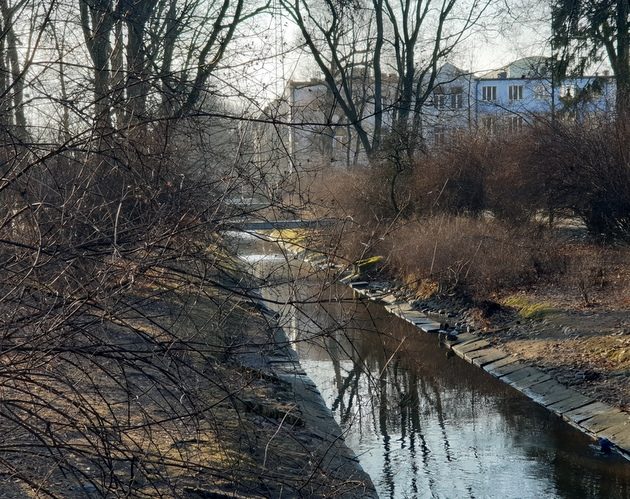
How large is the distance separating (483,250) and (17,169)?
19014 millimetres

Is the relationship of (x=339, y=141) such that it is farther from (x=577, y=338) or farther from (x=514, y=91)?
(x=514, y=91)

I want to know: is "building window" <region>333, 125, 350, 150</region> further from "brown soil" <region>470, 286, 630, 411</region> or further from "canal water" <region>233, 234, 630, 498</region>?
"brown soil" <region>470, 286, 630, 411</region>

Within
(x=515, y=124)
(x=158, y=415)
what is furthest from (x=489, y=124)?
(x=158, y=415)

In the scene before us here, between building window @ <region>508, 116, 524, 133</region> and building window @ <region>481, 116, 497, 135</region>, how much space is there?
1.82ft

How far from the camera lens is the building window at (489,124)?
29531 mm

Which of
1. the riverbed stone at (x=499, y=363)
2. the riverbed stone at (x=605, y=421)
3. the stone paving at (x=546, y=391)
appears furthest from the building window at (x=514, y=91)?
the riverbed stone at (x=605, y=421)

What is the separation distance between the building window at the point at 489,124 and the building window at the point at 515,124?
1.82ft

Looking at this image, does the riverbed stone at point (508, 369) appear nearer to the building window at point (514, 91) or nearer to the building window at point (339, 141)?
the building window at point (339, 141)

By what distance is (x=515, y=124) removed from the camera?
28.1 metres

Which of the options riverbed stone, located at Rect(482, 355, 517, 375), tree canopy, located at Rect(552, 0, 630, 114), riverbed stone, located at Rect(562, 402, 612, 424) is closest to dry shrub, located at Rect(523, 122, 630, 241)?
tree canopy, located at Rect(552, 0, 630, 114)

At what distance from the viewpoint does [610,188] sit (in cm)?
2256

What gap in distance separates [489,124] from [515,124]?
2.21 meters

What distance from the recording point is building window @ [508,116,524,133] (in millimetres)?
26862

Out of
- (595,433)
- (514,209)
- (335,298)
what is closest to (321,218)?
(335,298)
